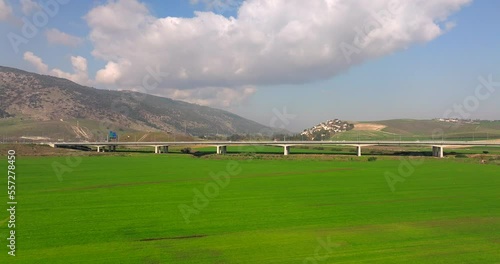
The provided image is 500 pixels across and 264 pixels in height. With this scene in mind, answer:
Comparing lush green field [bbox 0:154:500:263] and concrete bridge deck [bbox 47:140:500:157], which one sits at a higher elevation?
concrete bridge deck [bbox 47:140:500:157]

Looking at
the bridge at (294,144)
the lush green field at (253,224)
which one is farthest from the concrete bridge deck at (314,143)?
the lush green field at (253,224)

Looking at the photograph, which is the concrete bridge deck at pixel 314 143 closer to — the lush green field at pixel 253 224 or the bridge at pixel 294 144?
the bridge at pixel 294 144

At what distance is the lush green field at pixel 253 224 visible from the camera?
60.9ft

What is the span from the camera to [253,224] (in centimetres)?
2444

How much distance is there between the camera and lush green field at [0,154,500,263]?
18.6 metres

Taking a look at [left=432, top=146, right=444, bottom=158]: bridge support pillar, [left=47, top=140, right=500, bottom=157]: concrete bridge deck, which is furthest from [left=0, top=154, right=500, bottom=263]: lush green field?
[left=47, top=140, right=500, bottom=157]: concrete bridge deck

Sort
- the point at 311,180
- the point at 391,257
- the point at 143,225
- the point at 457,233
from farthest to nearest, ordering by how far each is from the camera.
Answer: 1. the point at 311,180
2. the point at 143,225
3. the point at 457,233
4. the point at 391,257

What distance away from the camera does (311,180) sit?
49.2 m

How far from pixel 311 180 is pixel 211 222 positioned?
26.0 metres

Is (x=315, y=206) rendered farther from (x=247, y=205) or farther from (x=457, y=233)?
(x=457, y=233)

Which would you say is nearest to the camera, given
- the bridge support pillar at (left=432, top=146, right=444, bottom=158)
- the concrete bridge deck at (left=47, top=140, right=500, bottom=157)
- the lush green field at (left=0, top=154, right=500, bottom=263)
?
the lush green field at (left=0, top=154, right=500, bottom=263)

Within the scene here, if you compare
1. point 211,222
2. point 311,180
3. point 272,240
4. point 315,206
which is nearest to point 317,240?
point 272,240

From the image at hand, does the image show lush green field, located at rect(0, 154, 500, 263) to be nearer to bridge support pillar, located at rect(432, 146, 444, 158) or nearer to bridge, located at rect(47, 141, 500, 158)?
bridge support pillar, located at rect(432, 146, 444, 158)

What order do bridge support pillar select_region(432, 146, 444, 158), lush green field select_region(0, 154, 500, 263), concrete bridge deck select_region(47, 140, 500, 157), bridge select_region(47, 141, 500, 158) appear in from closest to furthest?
lush green field select_region(0, 154, 500, 263)
bridge support pillar select_region(432, 146, 444, 158)
concrete bridge deck select_region(47, 140, 500, 157)
bridge select_region(47, 141, 500, 158)
